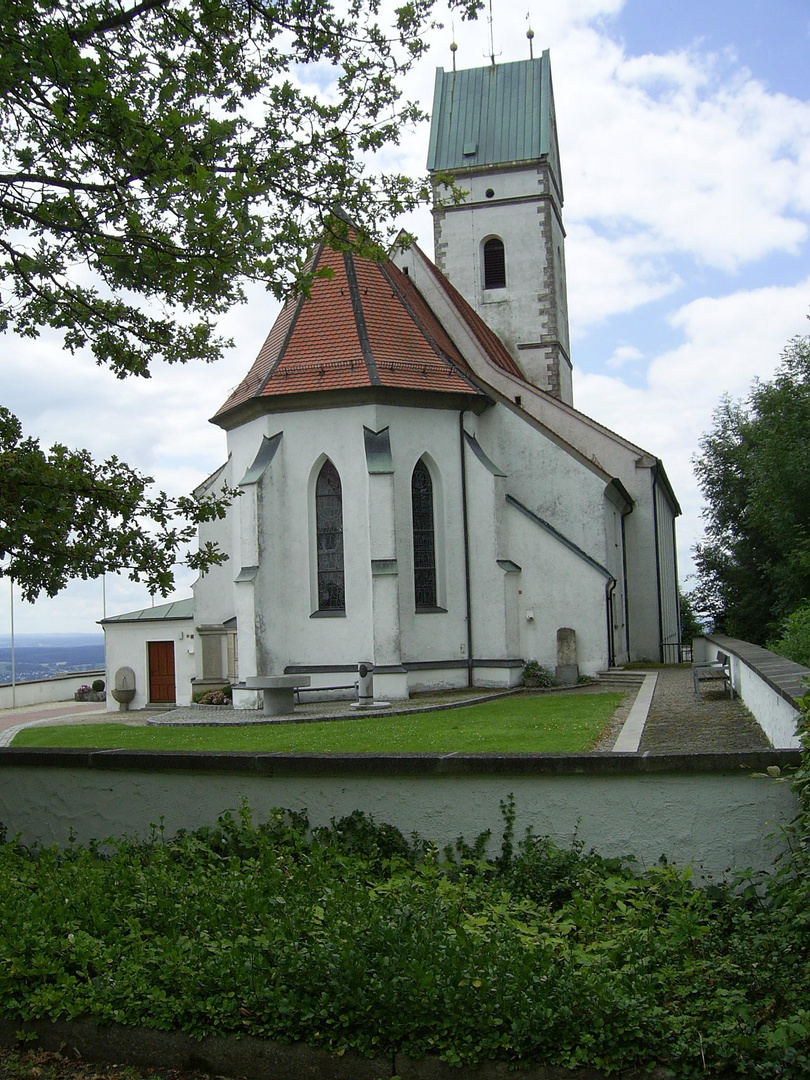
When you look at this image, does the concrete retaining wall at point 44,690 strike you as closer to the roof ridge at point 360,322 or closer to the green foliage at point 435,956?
the roof ridge at point 360,322

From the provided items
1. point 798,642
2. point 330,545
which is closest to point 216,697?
point 330,545

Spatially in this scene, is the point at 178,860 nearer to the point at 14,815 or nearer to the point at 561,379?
the point at 14,815

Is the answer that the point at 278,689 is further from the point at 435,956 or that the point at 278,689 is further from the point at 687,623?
the point at 687,623

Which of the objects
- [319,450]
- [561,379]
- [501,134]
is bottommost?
[319,450]

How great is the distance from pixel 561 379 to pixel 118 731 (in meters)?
19.7

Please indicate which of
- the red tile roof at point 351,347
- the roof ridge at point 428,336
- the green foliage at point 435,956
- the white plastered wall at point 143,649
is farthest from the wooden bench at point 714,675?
the white plastered wall at point 143,649

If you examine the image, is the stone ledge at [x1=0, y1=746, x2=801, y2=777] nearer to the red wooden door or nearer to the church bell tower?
the red wooden door

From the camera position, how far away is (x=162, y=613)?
2970 cm

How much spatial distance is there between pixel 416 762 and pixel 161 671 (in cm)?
2389

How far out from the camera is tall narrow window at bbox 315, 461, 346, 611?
72.2ft

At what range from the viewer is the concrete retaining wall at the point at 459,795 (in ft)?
19.9

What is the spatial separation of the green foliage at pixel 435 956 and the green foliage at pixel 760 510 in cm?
2205

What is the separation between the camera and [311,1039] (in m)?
4.43

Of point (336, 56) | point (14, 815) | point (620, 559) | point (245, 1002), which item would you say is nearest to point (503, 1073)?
point (245, 1002)
